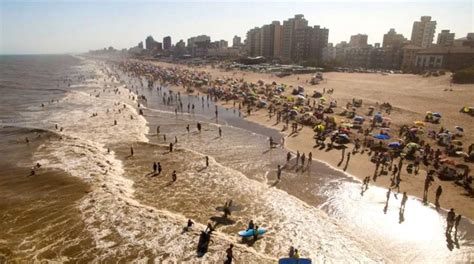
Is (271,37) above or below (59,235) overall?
above

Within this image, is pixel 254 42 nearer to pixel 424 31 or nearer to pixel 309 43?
pixel 309 43

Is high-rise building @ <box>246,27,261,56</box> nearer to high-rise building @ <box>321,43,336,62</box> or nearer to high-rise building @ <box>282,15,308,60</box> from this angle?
high-rise building @ <box>282,15,308,60</box>

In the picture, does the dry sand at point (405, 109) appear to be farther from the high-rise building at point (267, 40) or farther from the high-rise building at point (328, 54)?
the high-rise building at point (267, 40)

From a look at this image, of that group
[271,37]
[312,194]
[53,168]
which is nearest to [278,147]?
[312,194]

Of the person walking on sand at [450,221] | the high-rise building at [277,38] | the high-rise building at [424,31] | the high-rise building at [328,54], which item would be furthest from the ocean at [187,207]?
the high-rise building at [424,31]

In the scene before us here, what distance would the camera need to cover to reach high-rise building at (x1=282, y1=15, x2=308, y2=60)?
502 ft

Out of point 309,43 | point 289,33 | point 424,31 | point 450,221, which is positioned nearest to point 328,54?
point 309,43

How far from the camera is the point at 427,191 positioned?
21.9 m

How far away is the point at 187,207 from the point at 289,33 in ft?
480

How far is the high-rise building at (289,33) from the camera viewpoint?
153m

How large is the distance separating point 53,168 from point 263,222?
18.0 metres

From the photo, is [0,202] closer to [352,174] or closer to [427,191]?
[352,174]

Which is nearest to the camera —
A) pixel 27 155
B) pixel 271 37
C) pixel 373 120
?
pixel 27 155

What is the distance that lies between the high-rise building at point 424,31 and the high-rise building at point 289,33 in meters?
56.9
